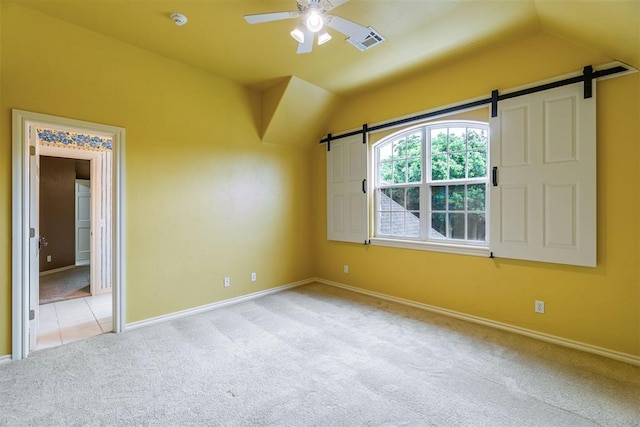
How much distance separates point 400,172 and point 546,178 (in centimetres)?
166

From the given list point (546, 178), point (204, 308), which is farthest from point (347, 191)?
point (204, 308)

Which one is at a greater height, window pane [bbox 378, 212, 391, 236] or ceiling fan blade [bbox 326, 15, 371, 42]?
ceiling fan blade [bbox 326, 15, 371, 42]

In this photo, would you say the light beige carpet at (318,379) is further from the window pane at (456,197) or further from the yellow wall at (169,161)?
the window pane at (456,197)

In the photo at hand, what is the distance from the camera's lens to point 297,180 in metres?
4.80

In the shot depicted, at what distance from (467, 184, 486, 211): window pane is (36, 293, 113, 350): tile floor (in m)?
4.23

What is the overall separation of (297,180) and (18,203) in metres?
3.25

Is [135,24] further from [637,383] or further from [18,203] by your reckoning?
[637,383]

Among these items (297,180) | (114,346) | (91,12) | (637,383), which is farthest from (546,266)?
(91,12)

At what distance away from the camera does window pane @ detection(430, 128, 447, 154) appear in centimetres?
353

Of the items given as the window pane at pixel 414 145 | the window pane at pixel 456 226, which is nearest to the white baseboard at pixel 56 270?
the window pane at pixel 414 145

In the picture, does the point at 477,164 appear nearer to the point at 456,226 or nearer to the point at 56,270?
the point at 456,226

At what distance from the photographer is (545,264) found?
2754 mm

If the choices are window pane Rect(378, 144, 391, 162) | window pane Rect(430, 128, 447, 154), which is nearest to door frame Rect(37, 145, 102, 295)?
window pane Rect(378, 144, 391, 162)

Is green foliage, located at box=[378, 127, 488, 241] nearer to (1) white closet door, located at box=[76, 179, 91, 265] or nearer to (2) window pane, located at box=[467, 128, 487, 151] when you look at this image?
(2) window pane, located at box=[467, 128, 487, 151]
